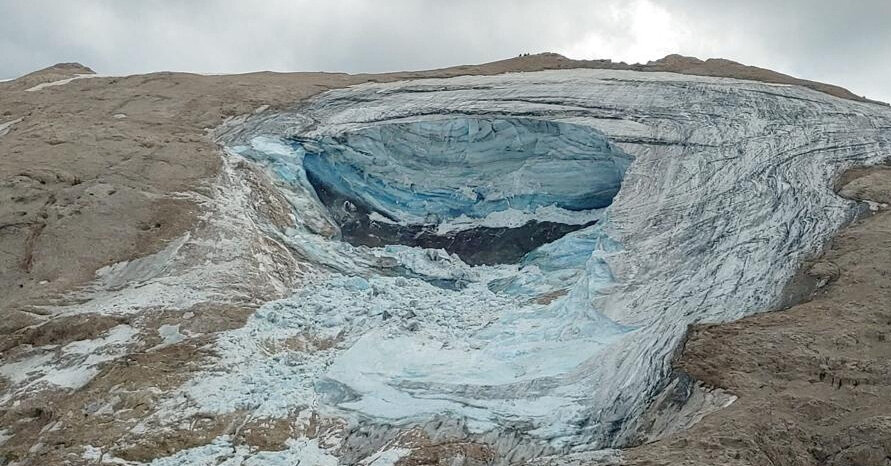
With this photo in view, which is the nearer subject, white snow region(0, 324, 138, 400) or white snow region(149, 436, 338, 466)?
white snow region(149, 436, 338, 466)

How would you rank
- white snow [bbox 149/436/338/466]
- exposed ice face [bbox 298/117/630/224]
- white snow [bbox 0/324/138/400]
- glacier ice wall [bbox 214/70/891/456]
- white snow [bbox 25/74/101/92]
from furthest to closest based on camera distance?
1. white snow [bbox 25/74/101/92]
2. exposed ice face [bbox 298/117/630/224]
3. white snow [bbox 0/324/138/400]
4. glacier ice wall [bbox 214/70/891/456]
5. white snow [bbox 149/436/338/466]

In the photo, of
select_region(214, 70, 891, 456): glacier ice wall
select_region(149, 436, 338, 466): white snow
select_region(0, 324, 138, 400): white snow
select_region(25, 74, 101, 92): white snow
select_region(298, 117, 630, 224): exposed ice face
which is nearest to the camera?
select_region(149, 436, 338, 466): white snow

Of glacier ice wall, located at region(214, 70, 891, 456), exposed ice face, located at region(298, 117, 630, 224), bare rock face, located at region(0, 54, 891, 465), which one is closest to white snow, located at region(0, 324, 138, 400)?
bare rock face, located at region(0, 54, 891, 465)

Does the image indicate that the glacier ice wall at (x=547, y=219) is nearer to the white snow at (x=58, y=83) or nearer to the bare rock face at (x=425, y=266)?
the bare rock face at (x=425, y=266)

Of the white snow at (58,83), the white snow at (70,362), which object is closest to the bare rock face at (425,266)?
the white snow at (70,362)

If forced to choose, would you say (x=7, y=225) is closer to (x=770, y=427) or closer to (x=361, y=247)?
(x=361, y=247)

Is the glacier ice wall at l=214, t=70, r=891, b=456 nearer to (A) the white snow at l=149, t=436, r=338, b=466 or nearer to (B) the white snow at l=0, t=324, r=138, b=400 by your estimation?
(A) the white snow at l=149, t=436, r=338, b=466
